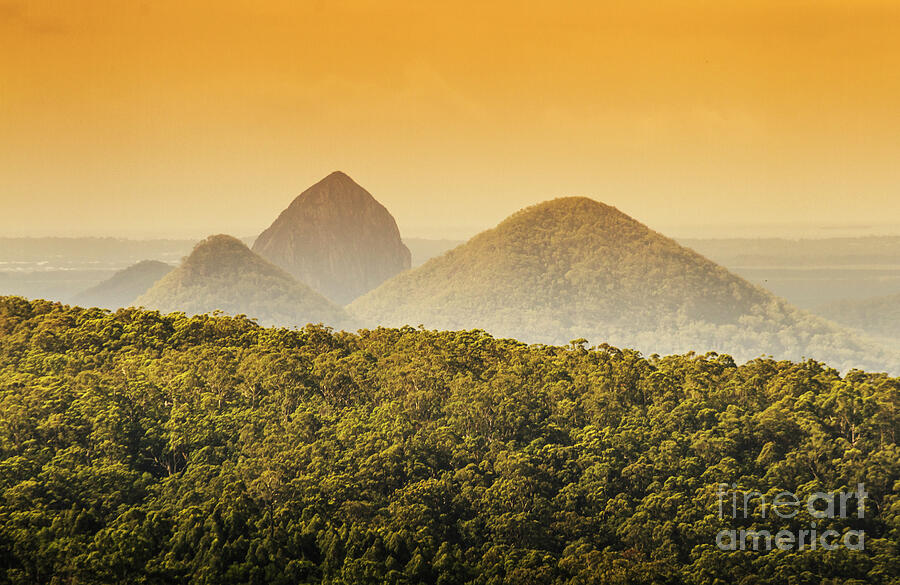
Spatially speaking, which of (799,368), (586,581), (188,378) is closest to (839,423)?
(799,368)

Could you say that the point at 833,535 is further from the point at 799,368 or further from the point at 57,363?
the point at 57,363
